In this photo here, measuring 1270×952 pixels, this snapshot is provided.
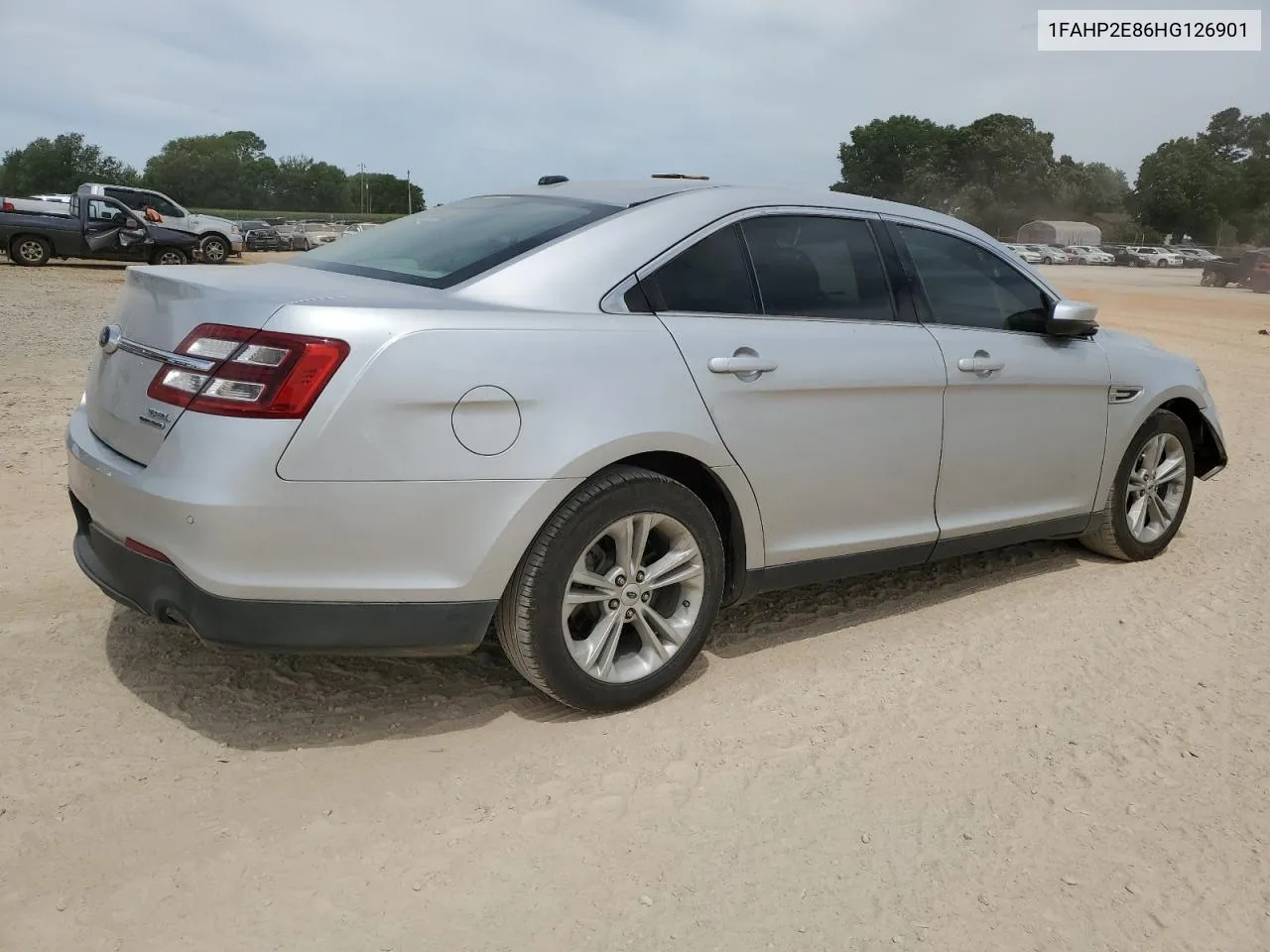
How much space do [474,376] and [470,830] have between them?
1154 mm

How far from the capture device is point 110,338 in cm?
327

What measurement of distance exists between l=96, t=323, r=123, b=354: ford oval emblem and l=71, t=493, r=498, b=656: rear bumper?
0.57 m

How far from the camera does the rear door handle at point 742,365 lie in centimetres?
337

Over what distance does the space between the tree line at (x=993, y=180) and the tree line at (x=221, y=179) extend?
0.13m

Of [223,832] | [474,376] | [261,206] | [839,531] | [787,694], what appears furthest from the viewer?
[261,206]

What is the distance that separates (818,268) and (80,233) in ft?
71.9

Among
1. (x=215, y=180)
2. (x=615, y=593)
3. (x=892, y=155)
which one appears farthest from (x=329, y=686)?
(x=892, y=155)

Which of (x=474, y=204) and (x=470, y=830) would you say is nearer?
(x=470, y=830)

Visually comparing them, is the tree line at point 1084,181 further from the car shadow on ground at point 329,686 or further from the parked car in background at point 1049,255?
the car shadow on ground at point 329,686

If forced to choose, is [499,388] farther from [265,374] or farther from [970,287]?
[970,287]

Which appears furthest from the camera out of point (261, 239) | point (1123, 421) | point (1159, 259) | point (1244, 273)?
point (1159, 259)

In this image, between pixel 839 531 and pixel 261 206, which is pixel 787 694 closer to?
pixel 839 531

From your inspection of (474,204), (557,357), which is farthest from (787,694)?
(474,204)

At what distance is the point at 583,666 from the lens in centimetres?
322
